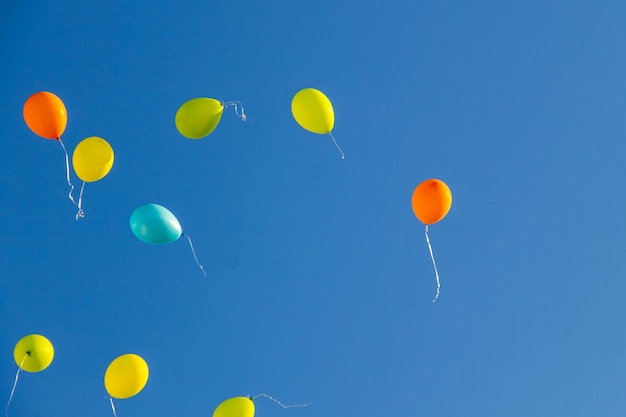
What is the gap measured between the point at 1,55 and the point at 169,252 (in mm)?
2881

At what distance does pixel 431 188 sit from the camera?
845cm

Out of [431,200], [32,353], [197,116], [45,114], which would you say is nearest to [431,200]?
[431,200]

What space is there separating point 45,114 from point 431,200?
367cm

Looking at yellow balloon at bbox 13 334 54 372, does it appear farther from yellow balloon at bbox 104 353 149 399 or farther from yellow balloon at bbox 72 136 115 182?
yellow balloon at bbox 72 136 115 182

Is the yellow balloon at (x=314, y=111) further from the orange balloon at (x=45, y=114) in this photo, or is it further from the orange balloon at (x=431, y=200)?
the orange balloon at (x=45, y=114)

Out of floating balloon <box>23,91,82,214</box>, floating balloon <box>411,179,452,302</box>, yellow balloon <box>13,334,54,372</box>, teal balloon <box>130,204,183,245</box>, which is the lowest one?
yellow balloon <box>13,334,54,372</box>

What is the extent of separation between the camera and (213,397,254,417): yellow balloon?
841 cm

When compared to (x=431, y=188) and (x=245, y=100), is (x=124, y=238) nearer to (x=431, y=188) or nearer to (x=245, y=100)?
(x=245, y=100)

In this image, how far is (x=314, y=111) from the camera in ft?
28.2

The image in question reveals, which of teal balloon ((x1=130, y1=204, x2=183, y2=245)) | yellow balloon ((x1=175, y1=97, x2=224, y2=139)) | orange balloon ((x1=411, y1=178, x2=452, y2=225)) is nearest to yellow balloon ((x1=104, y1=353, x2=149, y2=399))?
teal balloon ((x1=130, y1=204, x2=183, y2=245))

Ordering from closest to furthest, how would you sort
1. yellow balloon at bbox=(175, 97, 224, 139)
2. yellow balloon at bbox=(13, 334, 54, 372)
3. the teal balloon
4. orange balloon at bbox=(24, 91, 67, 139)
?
the teal balloon < orange balloon at bbox=(24, 91, 67, 139) < yellow balloon at bbox=(175, 97, 224, 139) < yellow balloon at bbox=(13, 334, 54, 372)

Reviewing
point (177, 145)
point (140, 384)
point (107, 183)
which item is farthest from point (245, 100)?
point (140, 384)

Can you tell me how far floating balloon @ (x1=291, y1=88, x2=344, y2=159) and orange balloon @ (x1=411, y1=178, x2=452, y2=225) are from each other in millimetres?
1085

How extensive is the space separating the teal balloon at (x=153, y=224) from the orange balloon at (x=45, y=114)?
1144 mm
